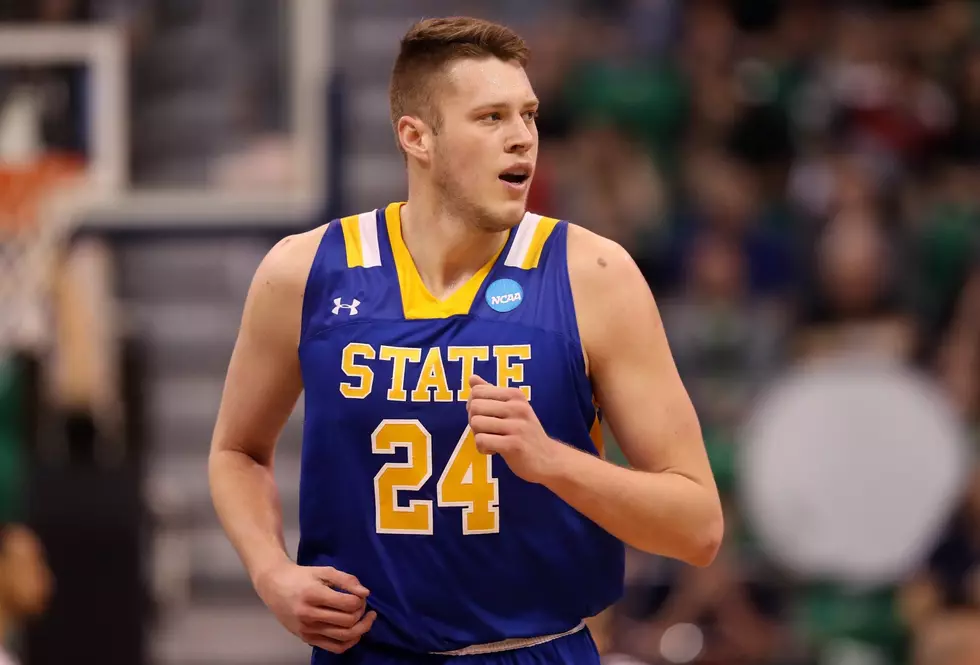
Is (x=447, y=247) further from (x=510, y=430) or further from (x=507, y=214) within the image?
(x=510, y=430)

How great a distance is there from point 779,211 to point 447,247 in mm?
5468

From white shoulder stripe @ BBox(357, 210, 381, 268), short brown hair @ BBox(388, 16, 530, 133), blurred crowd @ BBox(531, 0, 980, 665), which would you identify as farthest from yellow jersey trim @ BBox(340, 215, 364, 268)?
blurred crowd @ BBox(531, 0, 980, 665)

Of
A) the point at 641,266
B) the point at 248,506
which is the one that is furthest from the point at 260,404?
the point at 641,266

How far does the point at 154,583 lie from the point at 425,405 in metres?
5.34

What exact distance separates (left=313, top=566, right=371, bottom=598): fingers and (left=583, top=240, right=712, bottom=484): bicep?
61 centimetres

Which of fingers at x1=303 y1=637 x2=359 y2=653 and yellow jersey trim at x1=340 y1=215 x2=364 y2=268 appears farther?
yellow jersey trim at x1=340 y1=215 x2=364 y2=268

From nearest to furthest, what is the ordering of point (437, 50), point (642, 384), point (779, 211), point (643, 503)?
1. point (643, 503)
2. point (642, 384)
3. point (437, 50)
4. point (779, 211)

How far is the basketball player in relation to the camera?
2.93 m

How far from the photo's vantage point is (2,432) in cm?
810

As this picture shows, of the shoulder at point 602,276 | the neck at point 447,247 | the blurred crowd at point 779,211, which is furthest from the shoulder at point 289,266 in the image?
the blurred crowd at point 779,211

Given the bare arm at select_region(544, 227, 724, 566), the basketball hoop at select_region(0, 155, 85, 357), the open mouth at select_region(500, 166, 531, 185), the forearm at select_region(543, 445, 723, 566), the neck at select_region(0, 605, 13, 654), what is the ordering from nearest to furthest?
the forearm at select_region(543, 445, 723, 566) < the bare arm at select_region(544, 227, 724, 566) < the open mouth at select_region(500, 166, 531, 185) < the neck at select_region(0, 605, 13, 654) < the basketball hoop at select_region(0, 155, 85, 357)

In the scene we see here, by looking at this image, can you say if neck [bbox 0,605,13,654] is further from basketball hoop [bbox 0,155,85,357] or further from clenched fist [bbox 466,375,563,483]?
clenched fist [bbox 466,375,563,483]

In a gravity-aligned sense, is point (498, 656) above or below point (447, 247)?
below

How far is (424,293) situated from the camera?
10.00ft
